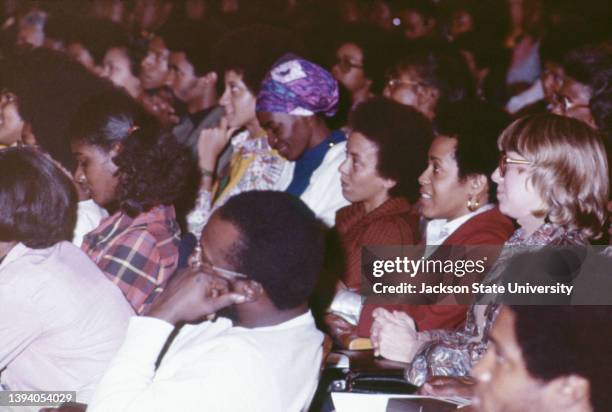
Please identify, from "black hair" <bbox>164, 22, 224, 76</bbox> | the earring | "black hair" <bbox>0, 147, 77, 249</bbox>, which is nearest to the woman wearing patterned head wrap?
the earring

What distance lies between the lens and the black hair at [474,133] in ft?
8.71

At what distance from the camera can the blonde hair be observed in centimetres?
215

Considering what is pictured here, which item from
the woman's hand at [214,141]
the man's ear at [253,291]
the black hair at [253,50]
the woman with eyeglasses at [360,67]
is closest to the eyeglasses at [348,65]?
the woman with eyeglasses at [360,67]

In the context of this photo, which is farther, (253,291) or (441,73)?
(441,73)

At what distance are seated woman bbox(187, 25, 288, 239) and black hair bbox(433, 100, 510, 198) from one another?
1038mm

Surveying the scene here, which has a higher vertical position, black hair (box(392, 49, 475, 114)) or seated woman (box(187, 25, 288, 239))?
black hair (box(392, 49, 475, 114))

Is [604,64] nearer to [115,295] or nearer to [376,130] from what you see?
[376,130]

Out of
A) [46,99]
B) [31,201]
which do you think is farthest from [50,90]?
[31,201]

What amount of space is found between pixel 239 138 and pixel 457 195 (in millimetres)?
1539

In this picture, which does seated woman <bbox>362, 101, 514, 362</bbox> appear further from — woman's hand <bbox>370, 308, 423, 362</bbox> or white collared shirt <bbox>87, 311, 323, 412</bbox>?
white collared shirt <bbox>87, 311, 323, 412</bbox>

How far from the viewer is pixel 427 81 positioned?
154 inches

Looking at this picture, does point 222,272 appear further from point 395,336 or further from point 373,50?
point 373,50

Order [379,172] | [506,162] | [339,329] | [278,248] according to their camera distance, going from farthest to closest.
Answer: [379,172], [339,329], [506,162], [278,248]

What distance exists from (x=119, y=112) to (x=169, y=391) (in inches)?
54.6
